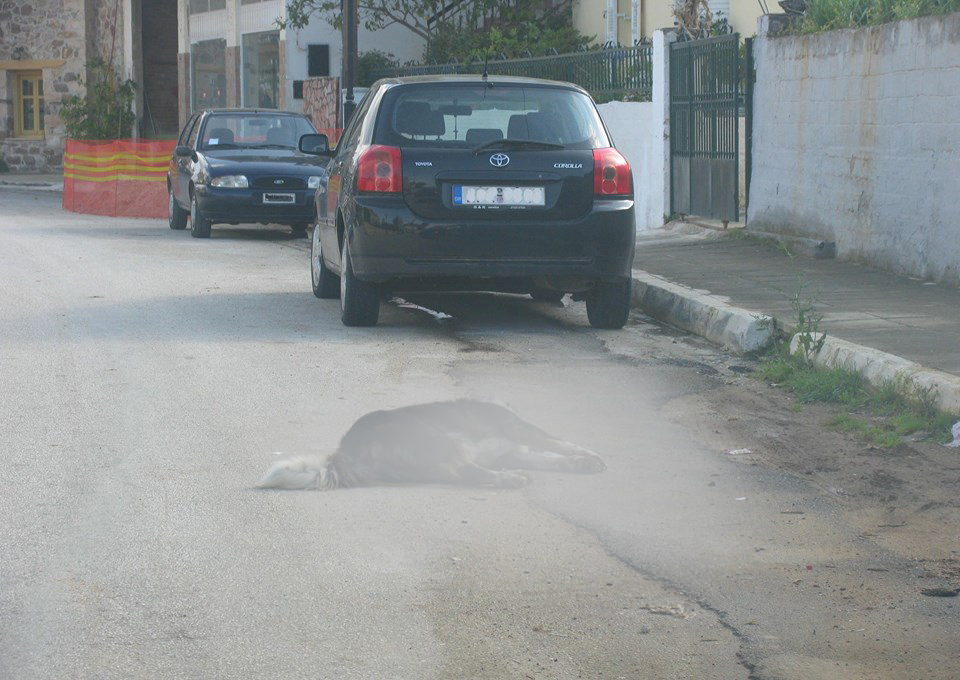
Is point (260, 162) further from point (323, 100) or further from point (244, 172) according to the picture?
point (323, 100)

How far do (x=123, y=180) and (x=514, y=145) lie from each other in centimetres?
1565

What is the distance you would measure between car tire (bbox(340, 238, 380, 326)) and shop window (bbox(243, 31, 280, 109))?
22712 mm

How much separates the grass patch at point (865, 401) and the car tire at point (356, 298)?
9.14 ft

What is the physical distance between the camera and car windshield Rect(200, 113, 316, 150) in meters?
18.9

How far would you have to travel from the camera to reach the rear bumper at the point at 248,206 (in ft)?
57.9

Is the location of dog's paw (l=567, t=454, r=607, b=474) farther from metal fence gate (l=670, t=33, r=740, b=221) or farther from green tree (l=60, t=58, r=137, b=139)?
green tree (l=60, t=58, r=137, b=139)

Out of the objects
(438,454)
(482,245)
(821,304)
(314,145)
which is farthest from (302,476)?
(314,145)

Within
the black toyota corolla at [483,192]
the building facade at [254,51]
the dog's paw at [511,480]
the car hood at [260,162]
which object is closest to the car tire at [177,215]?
the car hood at [260,162]

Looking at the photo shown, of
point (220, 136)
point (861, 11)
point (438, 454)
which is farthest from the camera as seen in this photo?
point (220, 136)

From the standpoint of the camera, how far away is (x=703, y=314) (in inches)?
395

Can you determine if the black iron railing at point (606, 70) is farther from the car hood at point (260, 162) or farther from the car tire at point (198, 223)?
the car tire at point (198, 223)

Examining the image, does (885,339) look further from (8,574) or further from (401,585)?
(8,574)

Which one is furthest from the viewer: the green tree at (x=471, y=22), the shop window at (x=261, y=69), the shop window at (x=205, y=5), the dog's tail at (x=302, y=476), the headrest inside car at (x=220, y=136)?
the shop window at (x=205, y=5)

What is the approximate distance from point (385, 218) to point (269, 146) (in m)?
10.0
